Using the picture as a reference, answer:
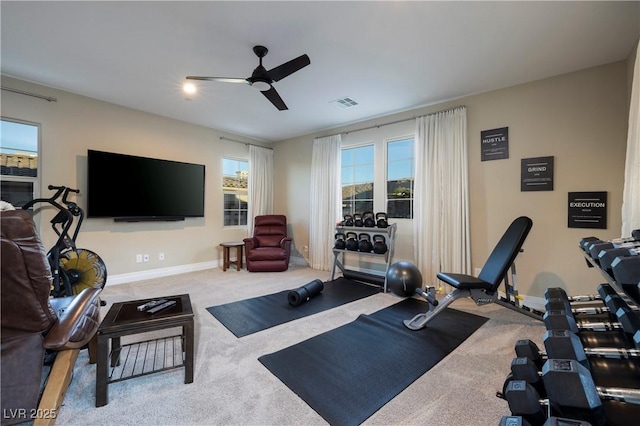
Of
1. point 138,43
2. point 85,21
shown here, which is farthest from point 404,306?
point 85,21

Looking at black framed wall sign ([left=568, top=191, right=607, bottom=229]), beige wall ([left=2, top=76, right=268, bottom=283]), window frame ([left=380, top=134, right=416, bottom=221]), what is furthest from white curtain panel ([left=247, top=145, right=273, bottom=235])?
black framed wall sign ([left=568, top=191, right=607, bottom=229])

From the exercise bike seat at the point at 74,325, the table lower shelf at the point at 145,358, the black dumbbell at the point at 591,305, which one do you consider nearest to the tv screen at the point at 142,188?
the table lower shelf at the point at 145,358

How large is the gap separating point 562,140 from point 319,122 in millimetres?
3595

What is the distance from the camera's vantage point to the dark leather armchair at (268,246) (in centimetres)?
507

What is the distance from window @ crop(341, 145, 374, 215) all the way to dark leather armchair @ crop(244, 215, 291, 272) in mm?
1393

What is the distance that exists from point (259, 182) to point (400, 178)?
3.17m

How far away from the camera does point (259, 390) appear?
178 centimetres

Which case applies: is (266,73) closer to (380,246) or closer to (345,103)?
(345,103)

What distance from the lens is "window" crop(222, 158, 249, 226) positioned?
5707 mm

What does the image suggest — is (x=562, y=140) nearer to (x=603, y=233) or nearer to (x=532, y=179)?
(x=532, y=179)

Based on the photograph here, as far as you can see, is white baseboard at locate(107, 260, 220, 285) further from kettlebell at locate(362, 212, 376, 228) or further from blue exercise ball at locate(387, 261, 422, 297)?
blue exercise ball at locate(387, 261, 422, 297)

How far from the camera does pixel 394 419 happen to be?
1.55 meters

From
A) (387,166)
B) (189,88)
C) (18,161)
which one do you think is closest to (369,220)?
(387,166)

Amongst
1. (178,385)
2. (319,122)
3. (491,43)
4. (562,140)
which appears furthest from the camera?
(319,122)
